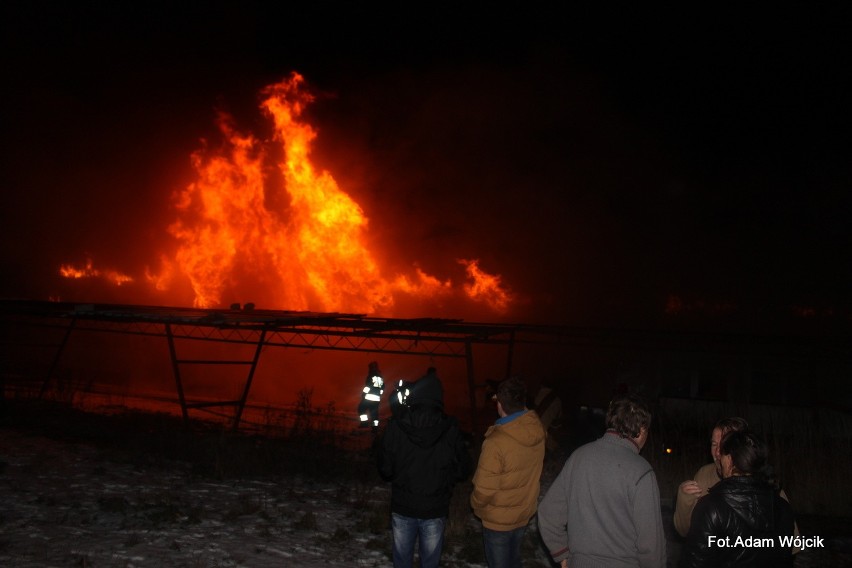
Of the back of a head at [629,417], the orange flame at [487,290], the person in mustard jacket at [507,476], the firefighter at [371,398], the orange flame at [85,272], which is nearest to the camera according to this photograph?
the back of a head at [629,417]

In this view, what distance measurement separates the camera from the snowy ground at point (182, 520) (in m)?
6.36

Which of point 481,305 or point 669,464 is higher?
point 481,305

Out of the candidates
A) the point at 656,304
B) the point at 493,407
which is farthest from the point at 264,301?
the point at 493,407

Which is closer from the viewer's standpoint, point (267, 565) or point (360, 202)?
point (267, 565)

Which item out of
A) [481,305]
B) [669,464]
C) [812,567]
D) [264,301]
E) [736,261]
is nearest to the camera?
[812,567]

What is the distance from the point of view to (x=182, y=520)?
7535 millimetres

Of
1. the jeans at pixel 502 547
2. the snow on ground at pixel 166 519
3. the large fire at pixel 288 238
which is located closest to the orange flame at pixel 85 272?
the large fire at pixel 288 238

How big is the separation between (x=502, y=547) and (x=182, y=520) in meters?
4.83

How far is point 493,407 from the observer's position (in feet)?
40.0

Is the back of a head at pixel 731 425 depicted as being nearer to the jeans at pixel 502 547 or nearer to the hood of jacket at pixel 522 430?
the hood of jacket at pixel 522 430

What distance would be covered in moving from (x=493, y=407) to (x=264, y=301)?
21779 mm

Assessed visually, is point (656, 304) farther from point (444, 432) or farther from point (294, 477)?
point (444, 432)

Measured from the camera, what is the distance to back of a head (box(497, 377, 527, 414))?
441 centimetres

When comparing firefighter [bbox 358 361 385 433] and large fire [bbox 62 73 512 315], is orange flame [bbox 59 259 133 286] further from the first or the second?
firefighter [bbox 358 361 385 433]
